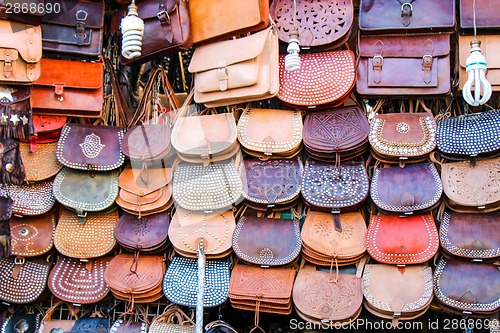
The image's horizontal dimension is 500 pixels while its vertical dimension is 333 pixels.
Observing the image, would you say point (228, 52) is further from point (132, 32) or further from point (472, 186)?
point (472, 186)

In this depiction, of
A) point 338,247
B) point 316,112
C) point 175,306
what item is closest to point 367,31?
point 316,112

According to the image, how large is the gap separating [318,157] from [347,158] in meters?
0.15

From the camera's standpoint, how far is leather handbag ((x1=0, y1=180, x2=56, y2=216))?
4.25 m

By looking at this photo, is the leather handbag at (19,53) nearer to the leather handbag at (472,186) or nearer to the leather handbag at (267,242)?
the leather handbag at (267,242)

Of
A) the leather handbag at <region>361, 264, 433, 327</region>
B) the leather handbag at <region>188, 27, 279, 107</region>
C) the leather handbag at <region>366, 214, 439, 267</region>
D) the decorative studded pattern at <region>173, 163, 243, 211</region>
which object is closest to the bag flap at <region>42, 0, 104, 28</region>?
the leather handbag at <region>188, 27, 279, 107</region>

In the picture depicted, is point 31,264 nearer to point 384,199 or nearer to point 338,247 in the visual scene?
point 338,247

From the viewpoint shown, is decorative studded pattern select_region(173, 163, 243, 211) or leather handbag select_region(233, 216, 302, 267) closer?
leather handbag select_region(233, 216, 302, 267)

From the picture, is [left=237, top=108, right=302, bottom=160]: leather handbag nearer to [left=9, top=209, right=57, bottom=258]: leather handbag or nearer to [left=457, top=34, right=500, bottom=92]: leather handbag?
[left=457, top=34, right=500, bottom=92]: leather handbag

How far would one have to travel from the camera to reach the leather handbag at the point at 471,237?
3.81 meters

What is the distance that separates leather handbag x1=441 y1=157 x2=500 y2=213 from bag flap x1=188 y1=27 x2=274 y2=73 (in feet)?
3.82

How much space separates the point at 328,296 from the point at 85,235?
140 cm

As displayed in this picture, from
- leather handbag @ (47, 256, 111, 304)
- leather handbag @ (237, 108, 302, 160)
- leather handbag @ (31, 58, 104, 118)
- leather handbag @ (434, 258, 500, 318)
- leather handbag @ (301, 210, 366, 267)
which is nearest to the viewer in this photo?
leather handbag @ (434, 258, 500, 318)

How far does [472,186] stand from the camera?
3.86m

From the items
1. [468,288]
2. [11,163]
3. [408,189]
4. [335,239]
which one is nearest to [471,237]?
[468,288]
